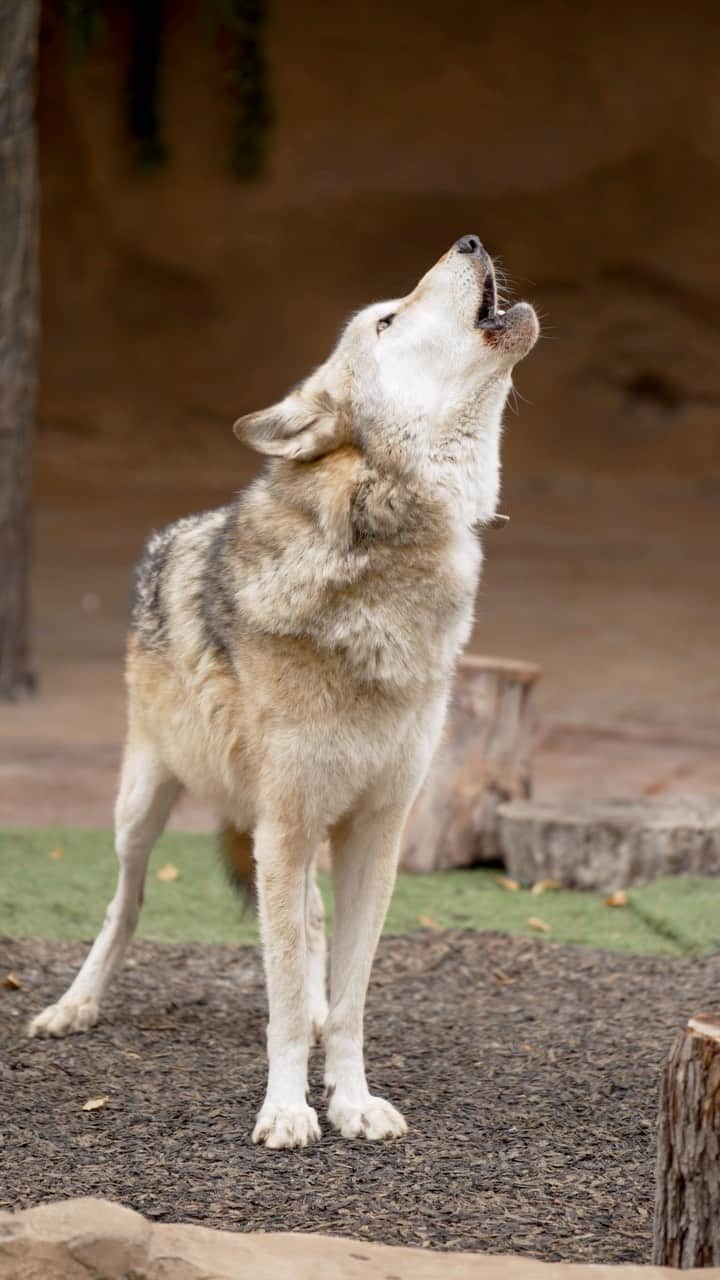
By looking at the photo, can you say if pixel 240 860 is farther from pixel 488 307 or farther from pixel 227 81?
pixel 227 81

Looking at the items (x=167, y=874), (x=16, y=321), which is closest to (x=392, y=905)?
(x=167, y=874)

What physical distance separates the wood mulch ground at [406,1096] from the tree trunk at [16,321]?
4.15 m

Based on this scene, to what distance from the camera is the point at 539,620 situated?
1149 centimetres

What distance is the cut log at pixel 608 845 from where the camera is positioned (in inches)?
237

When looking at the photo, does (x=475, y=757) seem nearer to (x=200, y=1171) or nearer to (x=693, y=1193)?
(x=200, y=1171)

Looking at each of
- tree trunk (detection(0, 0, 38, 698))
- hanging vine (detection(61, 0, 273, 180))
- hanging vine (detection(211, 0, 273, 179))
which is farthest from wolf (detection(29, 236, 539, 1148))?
hanging vine (detection(61, 0, 273, 180))

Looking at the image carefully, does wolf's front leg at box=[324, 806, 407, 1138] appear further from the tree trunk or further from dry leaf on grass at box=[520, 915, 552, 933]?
the tree trunk

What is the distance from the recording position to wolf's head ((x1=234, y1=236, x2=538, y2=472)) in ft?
11.5

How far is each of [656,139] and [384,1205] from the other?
42.7ft

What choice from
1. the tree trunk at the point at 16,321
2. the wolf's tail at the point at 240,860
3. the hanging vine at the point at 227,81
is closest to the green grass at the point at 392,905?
the wolf's tail at the point at 240,860

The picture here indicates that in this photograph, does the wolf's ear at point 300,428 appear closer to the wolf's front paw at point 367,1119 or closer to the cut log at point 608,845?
the wolf's front paw at point 367,1119

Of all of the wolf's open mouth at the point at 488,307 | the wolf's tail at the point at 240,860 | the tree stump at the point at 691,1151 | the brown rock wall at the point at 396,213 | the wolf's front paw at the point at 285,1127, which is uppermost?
the brown rock wall at the point at 396,213

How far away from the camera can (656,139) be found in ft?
48.1

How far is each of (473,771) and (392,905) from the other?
75cm
